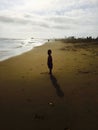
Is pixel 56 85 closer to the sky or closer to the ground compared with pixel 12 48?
closer to the sky

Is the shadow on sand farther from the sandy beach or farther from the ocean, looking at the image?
the ocean

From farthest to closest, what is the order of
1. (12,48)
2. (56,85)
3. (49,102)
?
(12,48)
(56,85)
(49,102)

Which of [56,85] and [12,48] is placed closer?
[56,85]

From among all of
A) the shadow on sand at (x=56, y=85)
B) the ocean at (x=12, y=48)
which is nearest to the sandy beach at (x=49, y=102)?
the shadow on sand at (x=56, y=85)

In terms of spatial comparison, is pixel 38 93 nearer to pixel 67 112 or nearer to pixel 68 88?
pixel 68 88

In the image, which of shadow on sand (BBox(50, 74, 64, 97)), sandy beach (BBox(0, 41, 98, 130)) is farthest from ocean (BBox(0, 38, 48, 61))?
sandy beach (BBox(0, 41, 98, 130))

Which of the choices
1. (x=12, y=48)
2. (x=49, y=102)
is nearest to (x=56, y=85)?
(x=49, y=102)

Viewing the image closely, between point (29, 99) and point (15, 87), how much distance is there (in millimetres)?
2026

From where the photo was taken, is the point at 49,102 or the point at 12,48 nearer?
the point at 49,102

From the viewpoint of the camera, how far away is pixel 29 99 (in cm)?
852

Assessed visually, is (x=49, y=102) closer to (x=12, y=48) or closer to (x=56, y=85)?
(x=56, y=85)

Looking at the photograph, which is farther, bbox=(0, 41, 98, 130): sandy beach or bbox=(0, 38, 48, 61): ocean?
bbox=(0, 38, 48, 61): ocean

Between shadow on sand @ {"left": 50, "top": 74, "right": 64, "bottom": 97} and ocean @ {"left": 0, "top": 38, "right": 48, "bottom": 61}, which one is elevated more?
shadow on sand @ {"left": 50, "top": 74, "right": 64, "bottom": 97}

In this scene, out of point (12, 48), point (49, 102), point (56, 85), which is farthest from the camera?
point (12, 48)
